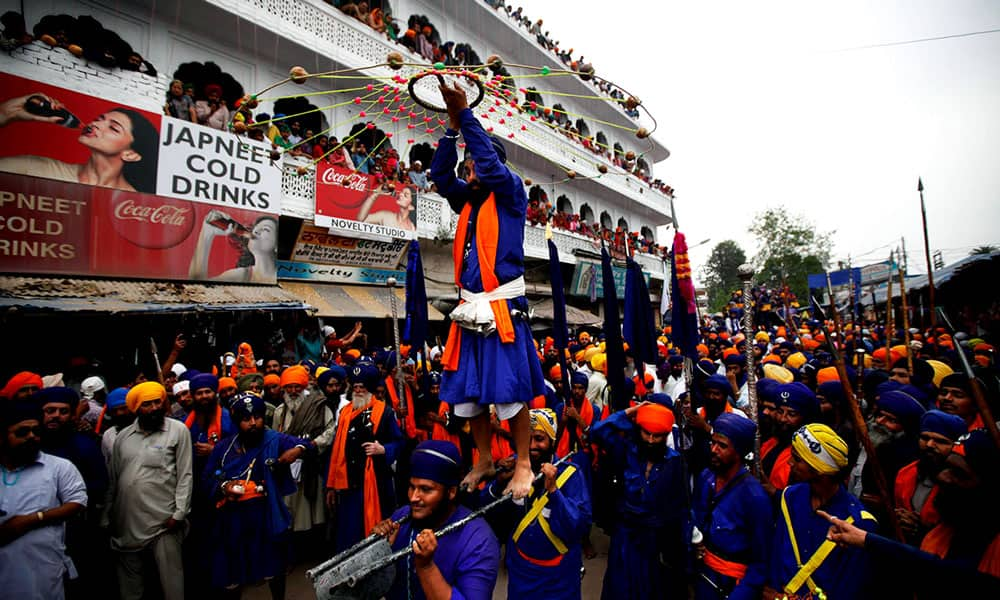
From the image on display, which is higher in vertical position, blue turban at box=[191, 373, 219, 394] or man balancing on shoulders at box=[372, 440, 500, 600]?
blue turban at box=[191, 373, 219, 394]

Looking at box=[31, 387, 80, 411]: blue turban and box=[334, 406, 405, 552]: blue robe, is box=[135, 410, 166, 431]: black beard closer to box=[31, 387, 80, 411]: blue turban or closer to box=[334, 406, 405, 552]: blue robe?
box=[31, 387, 80, 411]: blue turban

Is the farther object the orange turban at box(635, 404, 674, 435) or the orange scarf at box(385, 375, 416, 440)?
the orange scarf at box(385, 375, 416, 440)

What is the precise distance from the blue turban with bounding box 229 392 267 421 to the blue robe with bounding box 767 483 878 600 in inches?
156

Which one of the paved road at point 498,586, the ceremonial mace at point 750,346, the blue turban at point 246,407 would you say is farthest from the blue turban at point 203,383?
the ceremonial mace at point 750,346

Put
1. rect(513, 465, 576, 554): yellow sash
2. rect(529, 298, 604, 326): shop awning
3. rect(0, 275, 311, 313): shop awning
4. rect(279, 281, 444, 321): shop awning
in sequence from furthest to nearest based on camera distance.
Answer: rect(529, 298, 604, 326): shop awning, rect(279, 281, 444, 321): shop awning, rect(0, 275, 311, 313): shop awning, rect(513, 465, 576, 554): yellow sash

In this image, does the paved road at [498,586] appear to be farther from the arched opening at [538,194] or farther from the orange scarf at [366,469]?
the arched opening at [538,194]

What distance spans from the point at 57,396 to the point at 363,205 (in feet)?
29.8

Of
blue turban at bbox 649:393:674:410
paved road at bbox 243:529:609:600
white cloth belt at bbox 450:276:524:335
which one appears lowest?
paved road at bbox 243:529:609:600

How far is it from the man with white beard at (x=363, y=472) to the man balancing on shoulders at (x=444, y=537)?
1.95 metres

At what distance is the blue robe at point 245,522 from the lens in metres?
4.13

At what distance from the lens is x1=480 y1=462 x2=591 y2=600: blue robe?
2.87 metres

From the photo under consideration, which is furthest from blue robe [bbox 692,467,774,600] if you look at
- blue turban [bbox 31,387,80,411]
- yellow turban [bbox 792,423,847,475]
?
blue turban [bbox 31,387,80,411]

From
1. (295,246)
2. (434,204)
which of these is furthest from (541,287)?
(295,246)

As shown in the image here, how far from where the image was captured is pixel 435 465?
2.51 metres
